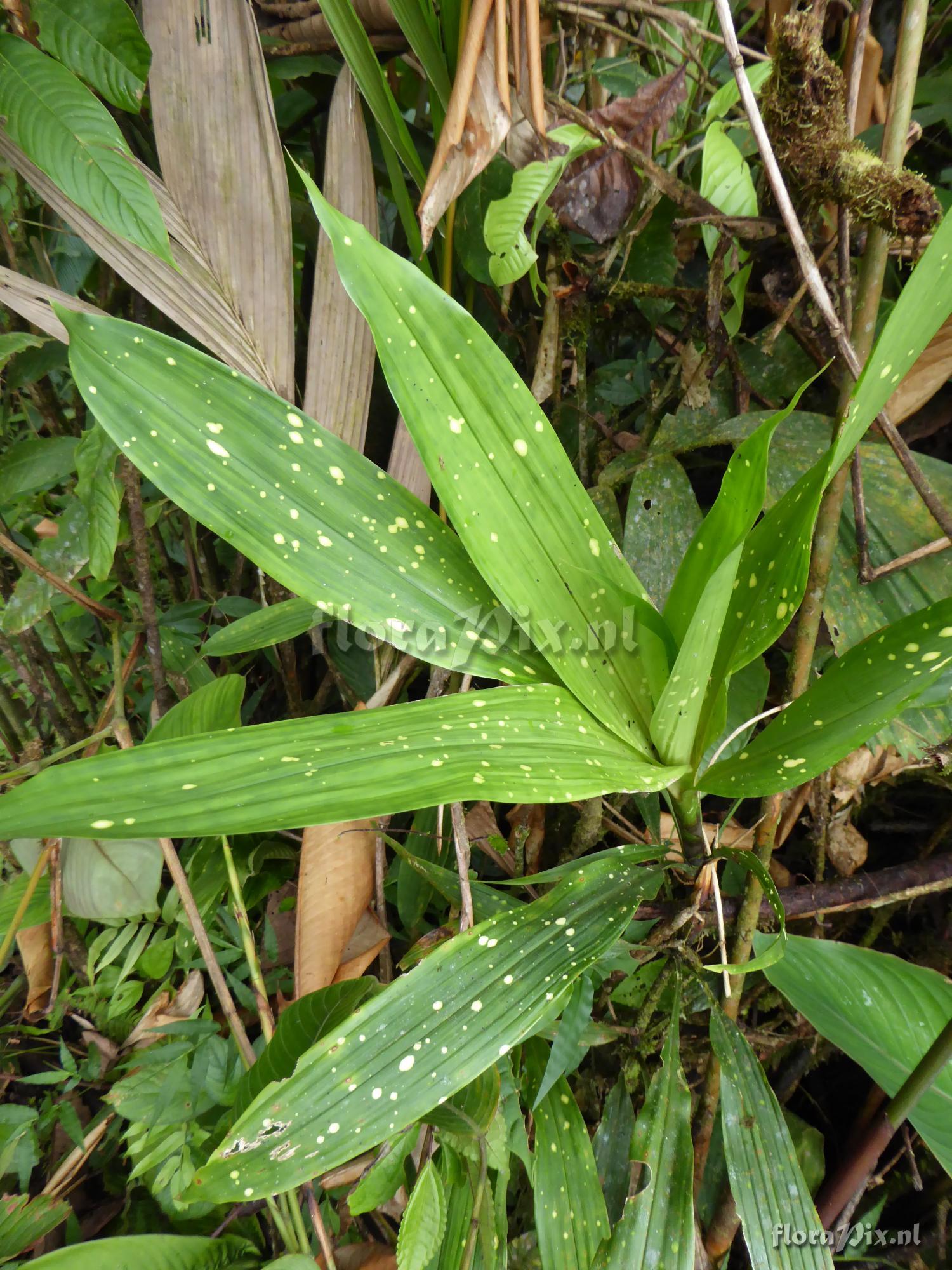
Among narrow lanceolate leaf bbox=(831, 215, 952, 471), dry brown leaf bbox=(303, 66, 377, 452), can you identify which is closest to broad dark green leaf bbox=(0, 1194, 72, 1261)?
dry brown leaf bbox=(303, 66, 377, 452)

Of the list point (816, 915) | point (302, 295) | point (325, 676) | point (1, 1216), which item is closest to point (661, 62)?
point (302, 295)

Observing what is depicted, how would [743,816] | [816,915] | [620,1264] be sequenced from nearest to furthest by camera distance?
[620,1264] → [816,915] → [743,816]

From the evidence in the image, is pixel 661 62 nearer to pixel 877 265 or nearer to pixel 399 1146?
pixel 877 265

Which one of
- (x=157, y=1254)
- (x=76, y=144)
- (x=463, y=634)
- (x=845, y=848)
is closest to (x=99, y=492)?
(x=76, y=144)

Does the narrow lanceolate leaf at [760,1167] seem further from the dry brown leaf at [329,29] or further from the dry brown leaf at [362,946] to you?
the dry brown leaf at [329,29]

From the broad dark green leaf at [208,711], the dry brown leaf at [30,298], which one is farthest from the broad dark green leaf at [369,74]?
the broad dark green leaf at [208,711]

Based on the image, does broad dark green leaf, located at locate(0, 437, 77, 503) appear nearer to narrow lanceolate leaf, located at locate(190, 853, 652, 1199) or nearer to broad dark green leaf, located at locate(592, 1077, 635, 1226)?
narrow lanceolate leaf, located at locate(190, 853, 652, 1199)
